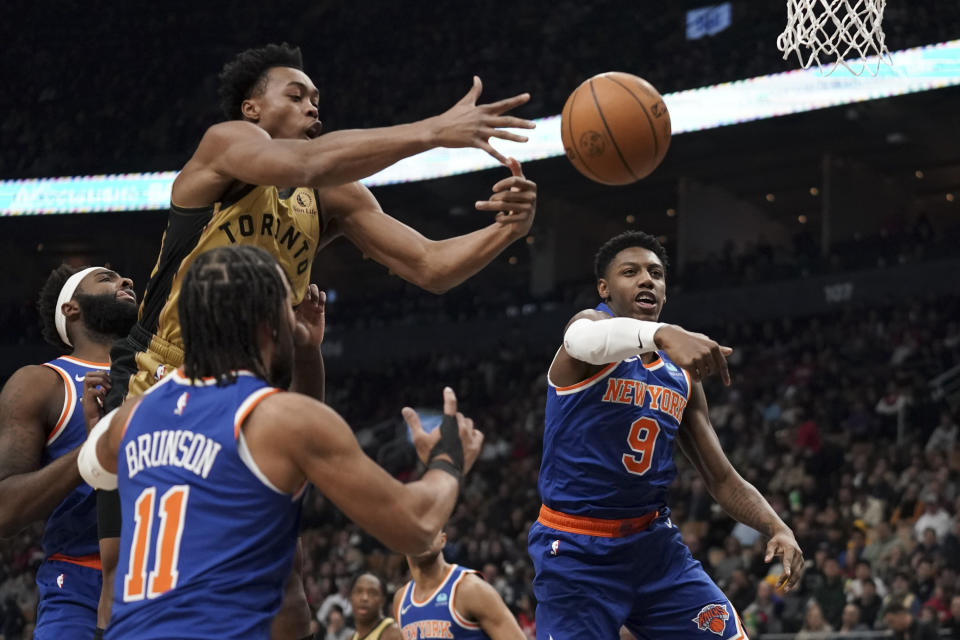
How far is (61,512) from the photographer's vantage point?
4.59 meters

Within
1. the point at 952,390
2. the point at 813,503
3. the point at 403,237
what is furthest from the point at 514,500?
the point at 403,237

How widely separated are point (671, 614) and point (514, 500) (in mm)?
12395

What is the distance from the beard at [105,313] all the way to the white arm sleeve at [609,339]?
171 cm

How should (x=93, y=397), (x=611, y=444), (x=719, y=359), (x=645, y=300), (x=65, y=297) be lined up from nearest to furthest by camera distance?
1. (x=719, y=359)
2. (x=93, y=397)
3. (x=65, y=297)
4. (x=611, y=444)
5. (x=645, y=300)

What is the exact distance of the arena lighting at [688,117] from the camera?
17594mm

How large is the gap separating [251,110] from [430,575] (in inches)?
145

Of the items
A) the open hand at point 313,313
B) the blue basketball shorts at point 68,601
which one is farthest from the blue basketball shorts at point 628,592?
the blue basketball shorts at point 68,601

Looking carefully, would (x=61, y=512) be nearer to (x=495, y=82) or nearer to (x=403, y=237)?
(x=403, y=237)

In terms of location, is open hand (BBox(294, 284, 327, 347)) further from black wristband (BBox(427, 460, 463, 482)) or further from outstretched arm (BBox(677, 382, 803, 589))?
outstretched arm (BBox(677, 382, 803, 589))

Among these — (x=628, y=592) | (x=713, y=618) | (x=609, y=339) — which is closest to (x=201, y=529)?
(x=609, y=339)

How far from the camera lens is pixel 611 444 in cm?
518

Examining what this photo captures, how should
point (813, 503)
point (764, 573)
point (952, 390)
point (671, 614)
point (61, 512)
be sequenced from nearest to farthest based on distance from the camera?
point (61, 512), point (671, 614), point (764, 573), point (813, 503), point (952, 390)

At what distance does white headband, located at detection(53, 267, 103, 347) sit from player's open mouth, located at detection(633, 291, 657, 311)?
231 cm

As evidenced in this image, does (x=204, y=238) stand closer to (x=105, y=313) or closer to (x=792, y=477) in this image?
(x=105, y=313)
